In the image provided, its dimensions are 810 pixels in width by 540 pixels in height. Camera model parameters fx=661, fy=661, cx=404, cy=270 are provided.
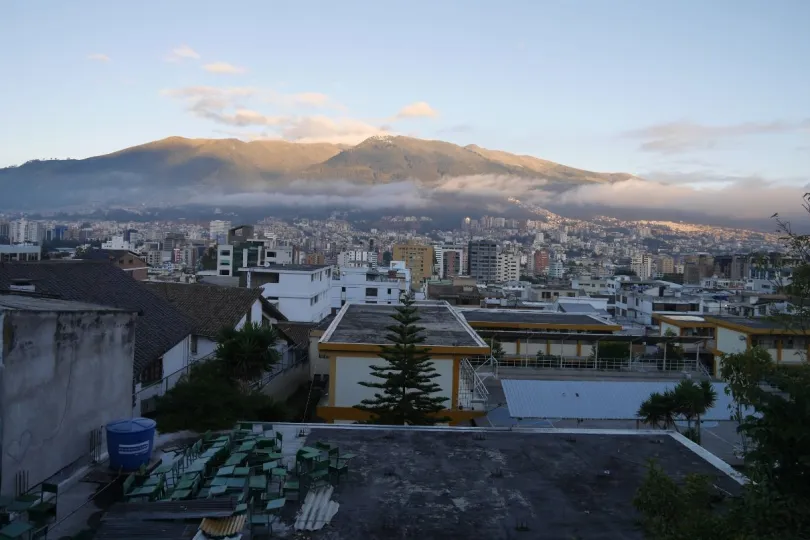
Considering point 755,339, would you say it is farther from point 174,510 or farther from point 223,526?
point 174,510

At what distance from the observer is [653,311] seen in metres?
47.0

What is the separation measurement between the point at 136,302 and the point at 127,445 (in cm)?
1068

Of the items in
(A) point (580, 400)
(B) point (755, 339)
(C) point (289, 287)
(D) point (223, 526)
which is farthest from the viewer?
(C) point (289, 287)

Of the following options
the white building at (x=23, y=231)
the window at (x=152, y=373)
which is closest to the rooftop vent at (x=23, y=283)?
the window at (x=152, y=373)

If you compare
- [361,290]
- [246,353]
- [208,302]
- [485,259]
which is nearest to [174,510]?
[246,353]

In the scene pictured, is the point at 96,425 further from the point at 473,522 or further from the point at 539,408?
the point at 539,408

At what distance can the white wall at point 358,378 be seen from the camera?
49.5 feet

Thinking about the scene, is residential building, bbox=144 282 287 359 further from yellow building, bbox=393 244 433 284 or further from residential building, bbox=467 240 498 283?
residential building, bbox=467 240 498 283

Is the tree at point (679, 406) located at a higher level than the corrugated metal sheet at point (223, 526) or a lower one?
lower

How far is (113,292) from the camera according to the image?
17500 millimetres

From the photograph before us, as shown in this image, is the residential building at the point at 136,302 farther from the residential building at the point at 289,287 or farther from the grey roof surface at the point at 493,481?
the residential building at the point at 289,287

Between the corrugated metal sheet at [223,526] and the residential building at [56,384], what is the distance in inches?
89.1

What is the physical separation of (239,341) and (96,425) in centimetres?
767

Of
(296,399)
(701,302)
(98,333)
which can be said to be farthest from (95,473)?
(701,302)
